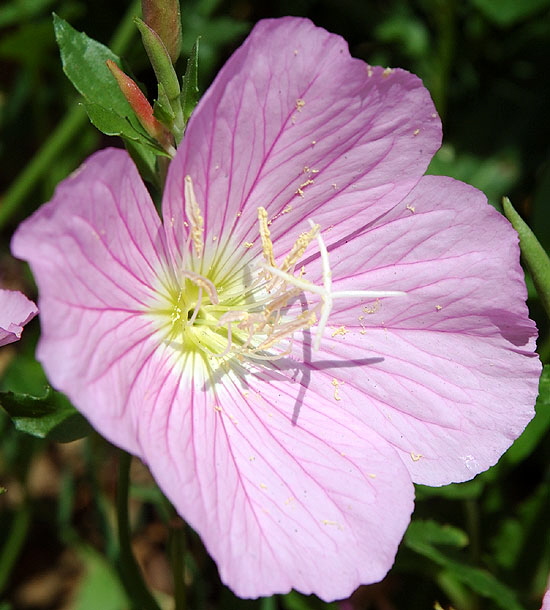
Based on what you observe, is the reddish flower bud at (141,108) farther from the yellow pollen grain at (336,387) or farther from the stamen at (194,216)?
the yellow pollen grain at (336,387)

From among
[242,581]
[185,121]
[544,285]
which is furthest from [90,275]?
[544,285]

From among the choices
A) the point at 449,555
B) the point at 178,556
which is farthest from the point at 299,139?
the point at 449,555

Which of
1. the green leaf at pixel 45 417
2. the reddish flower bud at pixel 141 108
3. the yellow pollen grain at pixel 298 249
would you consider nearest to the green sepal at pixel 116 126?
the reddish flower bud at pixel 141 108

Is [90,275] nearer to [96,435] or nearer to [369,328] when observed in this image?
[369,328]

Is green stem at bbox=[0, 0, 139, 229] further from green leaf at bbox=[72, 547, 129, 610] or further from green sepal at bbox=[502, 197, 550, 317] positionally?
green sepal at bbox=[502, 197, 550, 317]

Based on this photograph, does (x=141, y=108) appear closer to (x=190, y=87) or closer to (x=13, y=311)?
(x=190, y=87)
